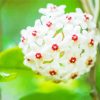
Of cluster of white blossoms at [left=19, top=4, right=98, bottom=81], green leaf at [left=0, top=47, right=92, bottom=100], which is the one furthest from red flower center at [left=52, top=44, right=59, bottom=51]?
green leaf at [left=0, top=47, right=92, bottom=100]

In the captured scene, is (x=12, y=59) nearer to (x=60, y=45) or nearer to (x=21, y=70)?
(x=21, y=70)

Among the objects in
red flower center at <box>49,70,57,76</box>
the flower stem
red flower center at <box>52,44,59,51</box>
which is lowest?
the flower stem

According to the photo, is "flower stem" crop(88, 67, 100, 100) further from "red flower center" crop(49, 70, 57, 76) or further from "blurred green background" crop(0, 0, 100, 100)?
"red flower center" crop(49, 70, 57, 76)

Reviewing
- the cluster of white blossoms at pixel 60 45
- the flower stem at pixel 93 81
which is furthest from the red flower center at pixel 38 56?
the flower stem at pixel 93 81

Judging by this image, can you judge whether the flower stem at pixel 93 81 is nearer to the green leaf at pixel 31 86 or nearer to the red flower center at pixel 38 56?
the green leaf at pixel 31 86

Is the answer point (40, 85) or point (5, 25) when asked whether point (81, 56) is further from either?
point (5, 25)

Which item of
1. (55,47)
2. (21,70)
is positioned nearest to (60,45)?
(55,47)

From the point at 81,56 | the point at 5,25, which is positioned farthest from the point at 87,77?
the point at 5,25

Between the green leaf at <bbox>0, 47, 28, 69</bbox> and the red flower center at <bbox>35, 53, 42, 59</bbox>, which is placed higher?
the green leaf at <bbox>0, 47, 28, 69</bbox>
